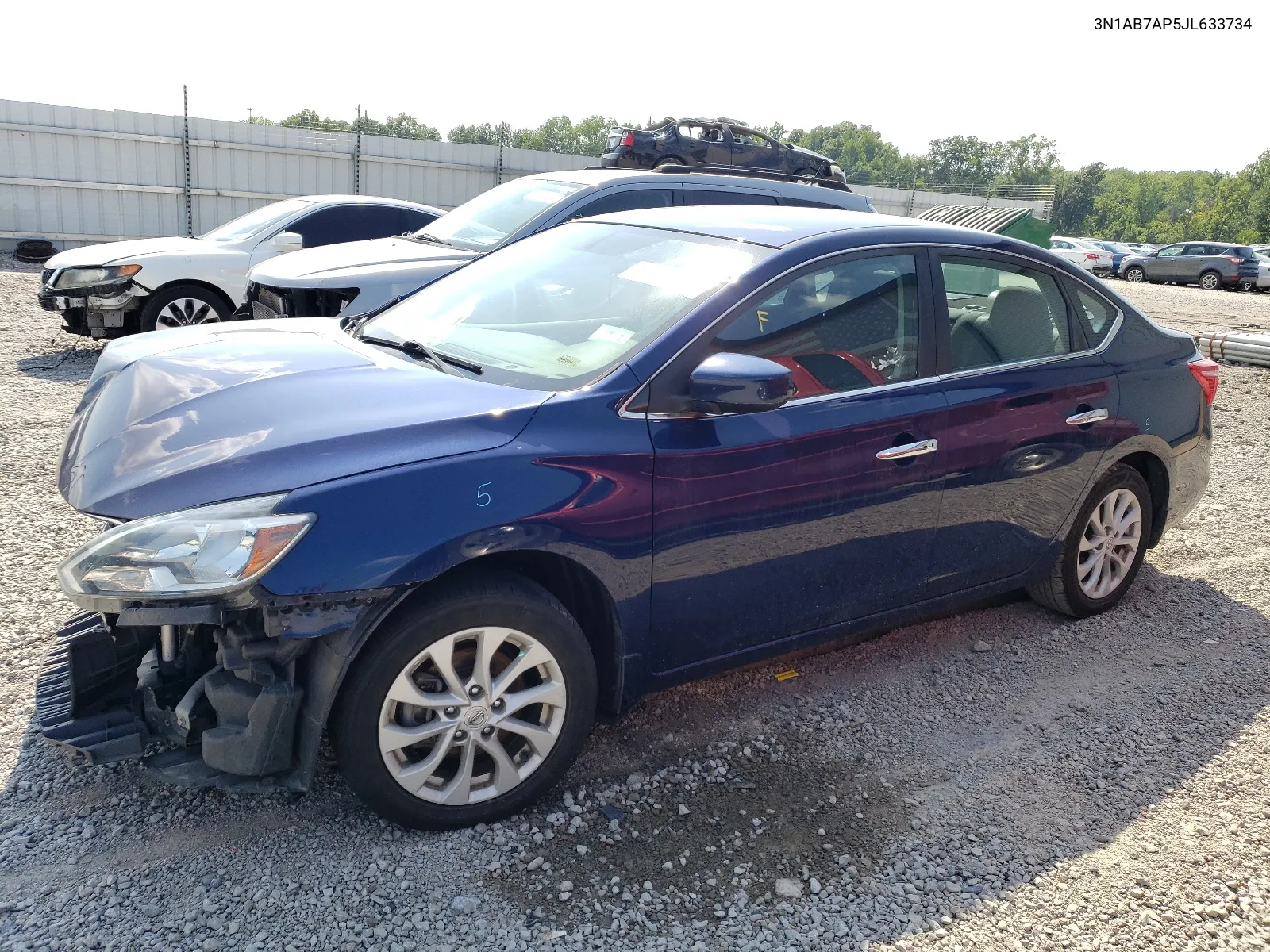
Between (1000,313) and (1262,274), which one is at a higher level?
(1000,313)

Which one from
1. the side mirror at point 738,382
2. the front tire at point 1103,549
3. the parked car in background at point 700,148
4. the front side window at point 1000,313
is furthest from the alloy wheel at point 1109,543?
the parked car in background at point 700,148

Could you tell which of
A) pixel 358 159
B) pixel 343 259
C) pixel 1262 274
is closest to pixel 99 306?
pixel 343 259

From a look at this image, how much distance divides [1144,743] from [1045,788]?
0.58 meters

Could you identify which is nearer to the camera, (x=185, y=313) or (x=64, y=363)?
(x=64, y=363)

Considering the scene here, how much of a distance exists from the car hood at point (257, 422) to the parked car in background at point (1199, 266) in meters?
33.1

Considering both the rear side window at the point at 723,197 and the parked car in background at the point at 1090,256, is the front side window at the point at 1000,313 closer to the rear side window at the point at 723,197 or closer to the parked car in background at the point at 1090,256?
the rear side window at the point at 723,197

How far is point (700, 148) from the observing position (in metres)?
14.5

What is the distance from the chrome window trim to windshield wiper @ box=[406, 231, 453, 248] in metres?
4.78

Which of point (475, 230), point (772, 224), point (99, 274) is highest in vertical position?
point (772, 224)

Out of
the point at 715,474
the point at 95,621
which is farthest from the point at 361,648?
the point at 715,474

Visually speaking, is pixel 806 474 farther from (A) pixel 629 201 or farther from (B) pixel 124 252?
(B) pixel 124 252

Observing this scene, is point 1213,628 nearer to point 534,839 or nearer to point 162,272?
point 534,839

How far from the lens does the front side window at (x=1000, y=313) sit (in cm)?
382

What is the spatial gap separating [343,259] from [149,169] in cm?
1398
